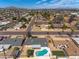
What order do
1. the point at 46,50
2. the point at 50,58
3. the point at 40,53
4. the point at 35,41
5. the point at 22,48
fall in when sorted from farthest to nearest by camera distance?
the point at 35,41
the point at 22,48
the point at 46,50
the point at 40,53
the point at 50,58

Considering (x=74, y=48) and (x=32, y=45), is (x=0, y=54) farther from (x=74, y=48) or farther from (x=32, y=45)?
(x=74, y=48)

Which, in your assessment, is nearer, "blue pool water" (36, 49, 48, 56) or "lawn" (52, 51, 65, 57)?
"blue pool water" (36, 49, 48, 56)

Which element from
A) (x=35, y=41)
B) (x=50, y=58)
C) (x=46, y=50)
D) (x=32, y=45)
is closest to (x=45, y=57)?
(x=50, y=58)

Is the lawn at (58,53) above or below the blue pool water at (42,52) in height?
below

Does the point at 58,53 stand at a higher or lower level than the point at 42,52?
lower

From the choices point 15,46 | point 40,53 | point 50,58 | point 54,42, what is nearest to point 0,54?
point 15,46

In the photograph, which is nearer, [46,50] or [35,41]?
[46,50]

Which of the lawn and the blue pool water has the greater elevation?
the blue pool water

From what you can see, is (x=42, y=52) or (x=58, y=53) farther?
(x=58, y=53)

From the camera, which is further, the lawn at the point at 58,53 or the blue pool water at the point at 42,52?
the lawn at the point at 58,53

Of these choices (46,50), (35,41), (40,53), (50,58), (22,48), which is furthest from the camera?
(35,41)
